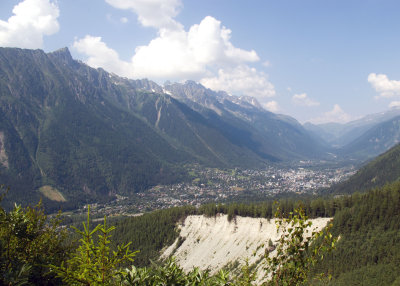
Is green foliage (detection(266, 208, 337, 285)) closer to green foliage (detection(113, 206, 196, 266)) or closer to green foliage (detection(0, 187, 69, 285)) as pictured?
green foliage (detection(0, 187, 69, 285))

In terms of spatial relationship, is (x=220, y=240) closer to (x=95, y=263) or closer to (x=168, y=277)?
(x=168, y=277)

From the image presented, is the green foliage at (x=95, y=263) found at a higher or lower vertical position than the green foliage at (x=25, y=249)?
higher

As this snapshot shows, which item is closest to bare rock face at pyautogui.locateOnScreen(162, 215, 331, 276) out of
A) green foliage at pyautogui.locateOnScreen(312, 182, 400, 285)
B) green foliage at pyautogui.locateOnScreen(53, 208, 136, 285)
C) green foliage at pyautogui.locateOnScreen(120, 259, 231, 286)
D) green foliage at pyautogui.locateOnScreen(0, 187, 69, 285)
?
green foliage at pyautogui.locateOnScreen(312, 182, 400, 285)

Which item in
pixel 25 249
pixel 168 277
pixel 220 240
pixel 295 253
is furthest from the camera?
pixel 220 240

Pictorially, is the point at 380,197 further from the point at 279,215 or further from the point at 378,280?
the point at 279,215

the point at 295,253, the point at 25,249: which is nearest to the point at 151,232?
the point at 25,249

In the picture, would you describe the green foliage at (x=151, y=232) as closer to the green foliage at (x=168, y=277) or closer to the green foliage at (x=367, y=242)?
the green foliage at (x=367, y=242)

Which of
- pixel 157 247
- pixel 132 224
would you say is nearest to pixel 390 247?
pixel 157 247

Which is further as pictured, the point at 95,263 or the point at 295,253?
the point at 295,253

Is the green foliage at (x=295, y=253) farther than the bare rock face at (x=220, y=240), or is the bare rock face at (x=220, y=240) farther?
the bare rock face at (x=220, y=240)

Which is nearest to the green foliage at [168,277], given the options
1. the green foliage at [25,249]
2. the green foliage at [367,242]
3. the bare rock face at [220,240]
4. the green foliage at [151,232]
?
the green foliage at [25,249]
